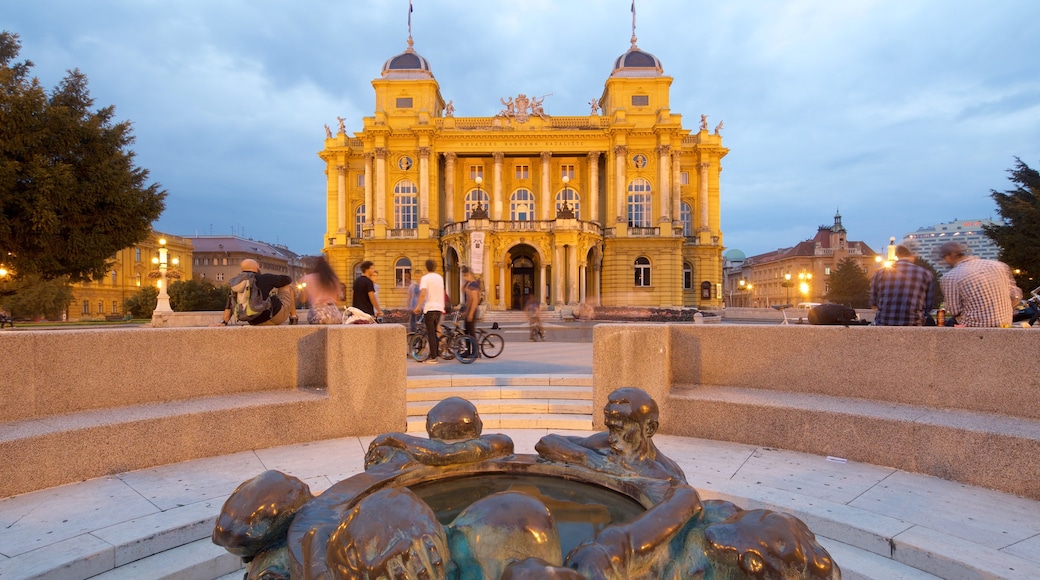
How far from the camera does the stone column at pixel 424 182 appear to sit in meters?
42.8

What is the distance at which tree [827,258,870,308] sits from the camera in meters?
52.7

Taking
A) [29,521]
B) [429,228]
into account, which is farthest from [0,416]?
[429,228]

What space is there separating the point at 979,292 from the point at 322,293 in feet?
25.9

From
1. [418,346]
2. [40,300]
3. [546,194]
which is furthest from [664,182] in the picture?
[40,300]

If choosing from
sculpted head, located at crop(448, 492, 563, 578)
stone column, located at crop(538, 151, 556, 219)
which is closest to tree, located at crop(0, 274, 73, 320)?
stone column, located at crop(538, 151, 556, 219)

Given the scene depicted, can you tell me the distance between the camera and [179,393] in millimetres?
5113

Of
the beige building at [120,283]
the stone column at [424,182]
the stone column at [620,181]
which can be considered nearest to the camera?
the stone column at [424,182]

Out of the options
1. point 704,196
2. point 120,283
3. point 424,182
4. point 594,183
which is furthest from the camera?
point 120,283

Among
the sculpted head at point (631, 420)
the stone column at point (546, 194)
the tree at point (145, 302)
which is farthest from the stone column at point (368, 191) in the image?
the sculpted head at point (631, 420)

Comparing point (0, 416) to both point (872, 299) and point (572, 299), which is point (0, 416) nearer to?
point (872, 299)

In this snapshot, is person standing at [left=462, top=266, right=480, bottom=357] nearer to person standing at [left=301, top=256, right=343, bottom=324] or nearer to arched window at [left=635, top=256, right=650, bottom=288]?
person standing at [left=301, top=256, right=343, bottom=324]

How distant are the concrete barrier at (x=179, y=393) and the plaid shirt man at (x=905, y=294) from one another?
5.59 m

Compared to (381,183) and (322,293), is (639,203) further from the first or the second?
(322,293)

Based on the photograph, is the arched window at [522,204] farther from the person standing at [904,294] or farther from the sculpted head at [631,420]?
the sculpted head at [631,420]
